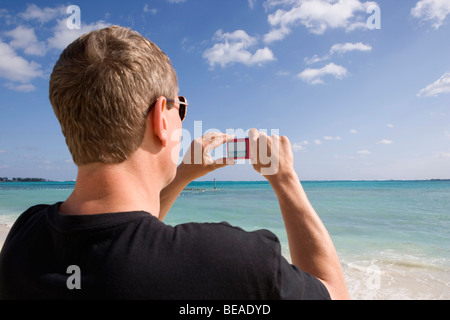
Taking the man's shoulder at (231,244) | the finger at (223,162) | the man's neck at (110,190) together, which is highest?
the finger at (223,162)

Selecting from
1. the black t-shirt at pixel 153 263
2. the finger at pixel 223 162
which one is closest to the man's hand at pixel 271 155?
the finger at pixel 223 162

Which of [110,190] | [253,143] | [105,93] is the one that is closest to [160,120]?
[105,93]

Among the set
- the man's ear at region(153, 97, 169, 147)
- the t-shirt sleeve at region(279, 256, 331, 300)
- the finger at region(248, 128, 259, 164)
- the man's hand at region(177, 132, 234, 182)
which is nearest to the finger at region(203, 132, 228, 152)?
the man's hand at region(177, 132, 234, 182)

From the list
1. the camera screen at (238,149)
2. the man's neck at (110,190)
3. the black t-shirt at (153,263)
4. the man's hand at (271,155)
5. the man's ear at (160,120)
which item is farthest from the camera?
the camera screen at (238,149)

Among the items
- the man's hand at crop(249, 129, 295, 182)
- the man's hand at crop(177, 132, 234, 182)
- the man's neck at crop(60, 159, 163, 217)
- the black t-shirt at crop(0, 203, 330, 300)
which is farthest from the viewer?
the man's hand at crop(177, 132, 234, 182)

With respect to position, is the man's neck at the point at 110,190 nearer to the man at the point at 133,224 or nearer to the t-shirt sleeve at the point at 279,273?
the man at the point at 133,224

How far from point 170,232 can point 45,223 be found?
0.46 m

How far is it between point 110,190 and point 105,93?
1.16 ft

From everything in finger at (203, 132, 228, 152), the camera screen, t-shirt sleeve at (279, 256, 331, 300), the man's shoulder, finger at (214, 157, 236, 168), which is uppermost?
finger at (203, 132, 228, 152)

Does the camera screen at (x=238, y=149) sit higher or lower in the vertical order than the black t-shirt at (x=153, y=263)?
higher

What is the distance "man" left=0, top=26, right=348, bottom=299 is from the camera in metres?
0.83

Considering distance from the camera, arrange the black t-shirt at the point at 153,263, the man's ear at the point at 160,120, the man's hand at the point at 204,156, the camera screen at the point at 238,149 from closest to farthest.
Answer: the black t-shirt at the point at 153,263
the man's ear at the point at 160,120
the camera screen at the point at 238,149
the man's hand at the point at 204,156

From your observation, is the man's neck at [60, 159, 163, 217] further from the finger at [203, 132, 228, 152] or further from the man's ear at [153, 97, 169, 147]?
the finger at [203, 132, 228, 152]

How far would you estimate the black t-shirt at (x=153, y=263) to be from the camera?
32.5 inches
